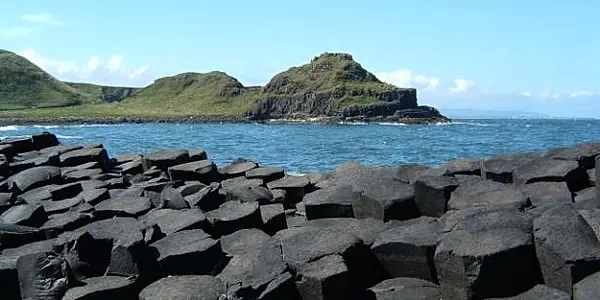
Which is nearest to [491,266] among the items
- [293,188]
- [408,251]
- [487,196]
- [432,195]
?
[408,251]

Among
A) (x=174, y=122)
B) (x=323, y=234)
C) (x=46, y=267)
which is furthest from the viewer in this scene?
Answer: (x=174, y=122)

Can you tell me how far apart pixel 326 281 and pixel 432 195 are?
3.13 m

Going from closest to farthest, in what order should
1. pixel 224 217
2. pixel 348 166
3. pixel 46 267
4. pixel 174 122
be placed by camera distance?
pixel 46 267 < pixel 224 217 < pixel 348 166 < pixel 174 122

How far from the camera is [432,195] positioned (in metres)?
9.53

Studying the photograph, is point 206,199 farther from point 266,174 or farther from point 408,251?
point 408,251

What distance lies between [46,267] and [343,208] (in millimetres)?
4284

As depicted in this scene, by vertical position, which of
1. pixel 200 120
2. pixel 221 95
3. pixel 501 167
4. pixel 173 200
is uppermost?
pixel 501 167

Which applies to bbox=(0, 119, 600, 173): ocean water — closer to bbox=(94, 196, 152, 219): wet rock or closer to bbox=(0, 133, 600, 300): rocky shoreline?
bbox=(94, 196, 152, 219): wet rock

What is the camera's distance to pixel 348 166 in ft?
45.9

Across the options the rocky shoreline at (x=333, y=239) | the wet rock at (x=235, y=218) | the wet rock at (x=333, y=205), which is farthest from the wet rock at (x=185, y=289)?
the wet rock at (x=333, y=205)

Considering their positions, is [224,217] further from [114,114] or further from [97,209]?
[114,114]

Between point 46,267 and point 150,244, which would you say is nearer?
point 46,267

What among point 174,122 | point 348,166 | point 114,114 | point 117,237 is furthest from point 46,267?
point 114,114

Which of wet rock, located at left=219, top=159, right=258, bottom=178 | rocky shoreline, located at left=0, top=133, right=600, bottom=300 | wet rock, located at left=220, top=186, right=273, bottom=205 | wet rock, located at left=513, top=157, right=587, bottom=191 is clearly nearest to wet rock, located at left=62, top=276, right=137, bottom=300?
rocky shoreline, located at left=0, top=133, right=600, bottom=300
